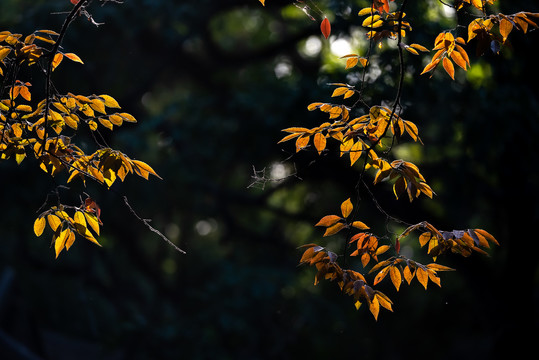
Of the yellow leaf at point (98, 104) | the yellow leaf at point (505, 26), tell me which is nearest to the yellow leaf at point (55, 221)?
the yellow leaf at point (98, 104)

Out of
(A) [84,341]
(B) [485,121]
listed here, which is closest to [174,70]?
(A) [84,341]

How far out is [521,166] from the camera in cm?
702

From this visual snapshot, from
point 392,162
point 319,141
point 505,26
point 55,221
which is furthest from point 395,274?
point 55,221

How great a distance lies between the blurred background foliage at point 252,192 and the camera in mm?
7262

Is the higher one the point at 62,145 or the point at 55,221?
the point at 62,145

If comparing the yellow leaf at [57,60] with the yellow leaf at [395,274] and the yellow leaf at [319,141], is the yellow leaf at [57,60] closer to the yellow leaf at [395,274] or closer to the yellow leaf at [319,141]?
the yellow leaf at [319,141]

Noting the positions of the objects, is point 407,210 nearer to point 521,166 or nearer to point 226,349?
point 521,166

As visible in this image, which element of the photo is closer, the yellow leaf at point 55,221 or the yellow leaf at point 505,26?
the yellow leaf at point 505,26

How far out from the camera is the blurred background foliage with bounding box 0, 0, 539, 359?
726cm

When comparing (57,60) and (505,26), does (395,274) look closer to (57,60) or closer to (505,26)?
(505,26)

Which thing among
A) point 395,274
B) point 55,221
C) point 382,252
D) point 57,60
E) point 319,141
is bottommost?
point 395,274

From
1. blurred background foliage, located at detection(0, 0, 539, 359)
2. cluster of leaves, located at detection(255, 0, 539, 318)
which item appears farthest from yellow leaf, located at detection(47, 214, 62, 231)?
blurred background foliage, located at detection(0, 0, 539, 359)

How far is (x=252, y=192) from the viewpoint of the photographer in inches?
527

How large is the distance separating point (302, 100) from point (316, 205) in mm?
4246
